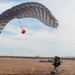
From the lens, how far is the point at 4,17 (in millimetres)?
24297

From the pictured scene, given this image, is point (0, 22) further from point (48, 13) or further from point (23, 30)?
point (48, 13)

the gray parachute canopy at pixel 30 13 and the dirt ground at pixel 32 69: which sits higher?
the gray parachute canopy at pixel 30 13

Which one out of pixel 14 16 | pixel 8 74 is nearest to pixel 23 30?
pixel 14 16

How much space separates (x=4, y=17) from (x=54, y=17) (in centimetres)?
352

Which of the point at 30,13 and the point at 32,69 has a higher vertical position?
the point at 30,13

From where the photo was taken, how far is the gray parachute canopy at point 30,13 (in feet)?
77.7

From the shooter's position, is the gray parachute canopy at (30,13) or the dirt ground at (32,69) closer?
the gray parachute canopy at (30,13)

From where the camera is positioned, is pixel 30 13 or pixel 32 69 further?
pixel 32 69

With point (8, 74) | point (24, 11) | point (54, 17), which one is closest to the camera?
point (54, 17)

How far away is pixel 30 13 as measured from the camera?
2534 centimetres

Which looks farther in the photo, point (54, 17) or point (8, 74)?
point (8, 74)

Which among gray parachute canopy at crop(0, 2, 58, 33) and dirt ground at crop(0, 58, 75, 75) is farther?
dirt ground at crop(0, 58, 75, 75)

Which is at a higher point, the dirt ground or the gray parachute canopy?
the gray parachute canopy

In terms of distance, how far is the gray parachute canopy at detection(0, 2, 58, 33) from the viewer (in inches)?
932
